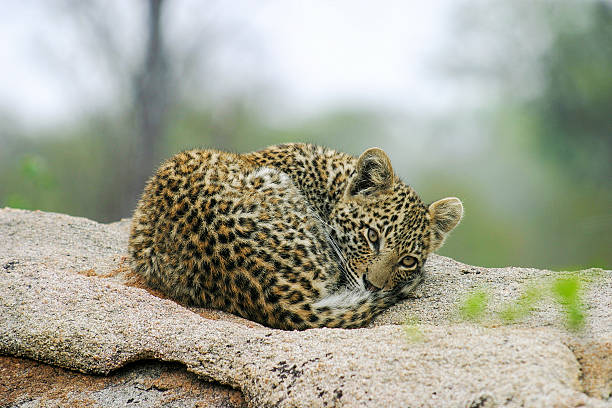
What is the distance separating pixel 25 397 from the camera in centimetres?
452

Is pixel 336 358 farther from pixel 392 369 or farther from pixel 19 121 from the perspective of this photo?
pixel 19 121

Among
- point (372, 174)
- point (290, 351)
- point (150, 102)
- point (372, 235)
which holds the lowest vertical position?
point (290, 351)

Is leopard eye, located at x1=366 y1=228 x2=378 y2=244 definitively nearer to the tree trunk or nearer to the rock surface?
the rock surface

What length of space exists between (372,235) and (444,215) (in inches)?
35.0

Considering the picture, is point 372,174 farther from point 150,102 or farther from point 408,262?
point 150,102

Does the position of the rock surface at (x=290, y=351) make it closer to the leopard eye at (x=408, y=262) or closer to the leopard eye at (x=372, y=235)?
the leopard eye at (x=408, y=262)

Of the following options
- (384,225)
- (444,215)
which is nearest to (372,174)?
(384,225)

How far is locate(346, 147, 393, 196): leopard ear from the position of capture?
6.33 meters

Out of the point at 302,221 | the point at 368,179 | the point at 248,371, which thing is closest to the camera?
the point at 248,371

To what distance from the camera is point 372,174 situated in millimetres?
6363

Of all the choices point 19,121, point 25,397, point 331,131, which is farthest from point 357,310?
point 331,131

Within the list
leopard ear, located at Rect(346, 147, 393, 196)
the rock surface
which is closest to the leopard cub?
leopard ear, located at Rect(346, 147, 393, 196)

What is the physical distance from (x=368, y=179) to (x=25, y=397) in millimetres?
3485

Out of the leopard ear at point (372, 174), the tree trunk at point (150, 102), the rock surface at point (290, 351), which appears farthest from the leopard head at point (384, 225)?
the tree trunk at point (150, 102)
